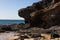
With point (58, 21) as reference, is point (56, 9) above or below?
above

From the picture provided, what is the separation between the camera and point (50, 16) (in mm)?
32719

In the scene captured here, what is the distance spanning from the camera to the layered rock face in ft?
103

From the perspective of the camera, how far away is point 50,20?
32.9 m

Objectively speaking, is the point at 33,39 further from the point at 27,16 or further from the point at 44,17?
the point at 27,16

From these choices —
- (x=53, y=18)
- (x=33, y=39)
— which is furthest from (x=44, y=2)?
(x=33, y=39)

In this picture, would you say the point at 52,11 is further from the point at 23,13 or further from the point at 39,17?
the point at 23,13

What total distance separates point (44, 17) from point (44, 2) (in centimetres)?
785

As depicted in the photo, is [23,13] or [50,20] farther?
[23,13]

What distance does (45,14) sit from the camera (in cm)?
3475

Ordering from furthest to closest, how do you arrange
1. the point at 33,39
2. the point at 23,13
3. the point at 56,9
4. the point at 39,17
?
the point at 23,13 < the point at 39,17 < the point at 56,9 < the point at 33,39

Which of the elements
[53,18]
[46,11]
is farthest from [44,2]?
[53,18]

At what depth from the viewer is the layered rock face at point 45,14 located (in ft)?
103

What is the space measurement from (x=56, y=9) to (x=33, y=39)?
Answer: 30.4 ft

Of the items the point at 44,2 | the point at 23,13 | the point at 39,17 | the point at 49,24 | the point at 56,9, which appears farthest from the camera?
the point at 23,13
